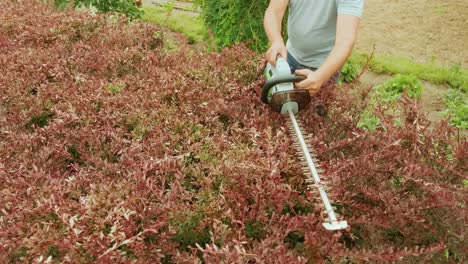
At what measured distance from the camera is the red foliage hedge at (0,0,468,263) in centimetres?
176

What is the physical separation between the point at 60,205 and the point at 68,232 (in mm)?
163

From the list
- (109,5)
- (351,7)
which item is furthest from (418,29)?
(351,7)

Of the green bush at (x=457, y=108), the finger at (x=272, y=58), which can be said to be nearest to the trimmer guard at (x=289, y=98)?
the finger at (x=272, y=58)

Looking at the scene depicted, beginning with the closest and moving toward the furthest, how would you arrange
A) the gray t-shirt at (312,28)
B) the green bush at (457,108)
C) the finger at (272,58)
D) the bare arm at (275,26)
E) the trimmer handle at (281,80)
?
the trimmer handle at (281,80) < the finger at (272,58) < the bare arm at (275,26) < the gray t-shirt at (312,28) < the green bush at (457,108)

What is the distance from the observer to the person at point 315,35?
2.56 m

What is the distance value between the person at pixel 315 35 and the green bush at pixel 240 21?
1994mm

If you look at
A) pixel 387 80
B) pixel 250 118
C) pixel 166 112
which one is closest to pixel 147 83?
pixel 166 112

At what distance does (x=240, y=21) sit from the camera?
574cm

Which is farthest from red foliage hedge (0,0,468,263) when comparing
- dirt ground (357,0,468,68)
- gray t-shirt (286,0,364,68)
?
dirt ground (357,0,468,68)

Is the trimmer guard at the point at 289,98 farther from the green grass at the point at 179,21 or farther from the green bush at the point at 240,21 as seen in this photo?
the green grass at the point at 179,21

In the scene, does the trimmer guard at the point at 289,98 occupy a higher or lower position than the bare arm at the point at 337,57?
lower

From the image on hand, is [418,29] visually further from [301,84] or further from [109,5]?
[301,84]

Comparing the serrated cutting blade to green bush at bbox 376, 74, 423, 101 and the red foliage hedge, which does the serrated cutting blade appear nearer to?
the red foliage hedge

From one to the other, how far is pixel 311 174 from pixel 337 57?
2.91 ft
